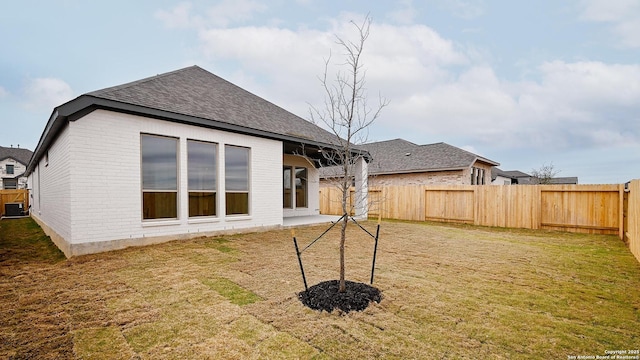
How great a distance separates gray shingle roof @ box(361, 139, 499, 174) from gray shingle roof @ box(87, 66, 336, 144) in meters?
7.13

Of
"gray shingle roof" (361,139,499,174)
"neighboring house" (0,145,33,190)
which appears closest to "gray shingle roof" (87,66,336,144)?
"gray shingle roof" (361,139,499,174)

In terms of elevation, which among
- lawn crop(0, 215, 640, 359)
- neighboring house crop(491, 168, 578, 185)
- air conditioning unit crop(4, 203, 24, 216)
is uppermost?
neighboring house crop(491, 168, 578, 185)

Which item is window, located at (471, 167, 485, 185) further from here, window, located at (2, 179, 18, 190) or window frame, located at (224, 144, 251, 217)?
window, located at (2, 179, 18, 190)

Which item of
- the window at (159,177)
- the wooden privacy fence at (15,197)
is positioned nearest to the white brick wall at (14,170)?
the wooden privacy fence at (15,197)

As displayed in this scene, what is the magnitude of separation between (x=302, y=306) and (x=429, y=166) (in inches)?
632

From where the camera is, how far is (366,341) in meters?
2.62

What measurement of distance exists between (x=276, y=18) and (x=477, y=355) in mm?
12250

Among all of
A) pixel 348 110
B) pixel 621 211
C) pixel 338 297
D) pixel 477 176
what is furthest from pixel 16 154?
pixel 621 211

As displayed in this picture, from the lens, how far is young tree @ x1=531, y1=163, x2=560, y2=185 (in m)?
25.2

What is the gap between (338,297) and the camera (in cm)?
355

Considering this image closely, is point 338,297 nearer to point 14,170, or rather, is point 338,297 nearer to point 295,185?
point 295,185

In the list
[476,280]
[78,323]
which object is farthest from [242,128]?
[476,280]

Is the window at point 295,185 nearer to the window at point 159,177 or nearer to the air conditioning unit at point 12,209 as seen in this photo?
the window at point 159,177

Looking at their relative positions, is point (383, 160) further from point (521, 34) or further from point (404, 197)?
point (521, 34)
